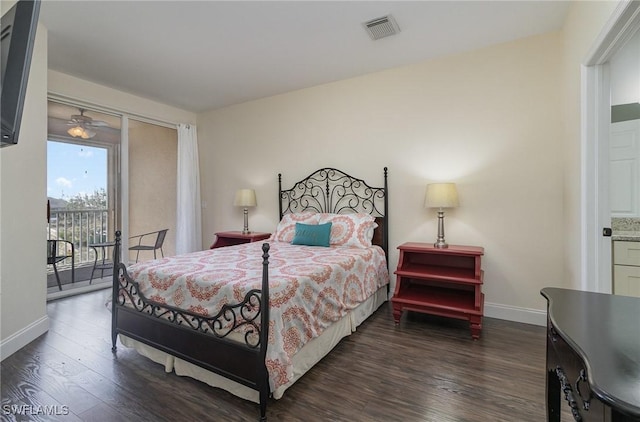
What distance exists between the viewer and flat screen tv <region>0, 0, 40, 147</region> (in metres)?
0.96

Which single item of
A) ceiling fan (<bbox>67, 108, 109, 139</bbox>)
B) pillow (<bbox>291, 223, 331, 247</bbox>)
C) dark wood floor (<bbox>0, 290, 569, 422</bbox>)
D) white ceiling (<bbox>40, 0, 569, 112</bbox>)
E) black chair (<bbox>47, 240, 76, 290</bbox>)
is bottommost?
dark wood floor (<bbox>0, 290, 569, 422</bbox>)

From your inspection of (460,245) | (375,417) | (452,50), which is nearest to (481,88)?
(452,50)

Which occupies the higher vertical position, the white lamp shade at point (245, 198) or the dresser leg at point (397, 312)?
the white lamp shade at point (245, 198)

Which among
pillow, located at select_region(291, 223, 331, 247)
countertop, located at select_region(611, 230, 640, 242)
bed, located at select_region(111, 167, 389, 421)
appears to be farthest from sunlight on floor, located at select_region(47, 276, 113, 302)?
countertop, located at select_region(611, 230, 640, 242)

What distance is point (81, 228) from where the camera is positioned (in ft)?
12.9

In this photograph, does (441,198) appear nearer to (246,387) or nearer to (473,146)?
(473,146)

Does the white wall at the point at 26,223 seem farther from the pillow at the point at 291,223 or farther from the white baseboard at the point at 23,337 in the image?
the pillow at the point at 291,223

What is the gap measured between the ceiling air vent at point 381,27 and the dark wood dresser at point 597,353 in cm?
234

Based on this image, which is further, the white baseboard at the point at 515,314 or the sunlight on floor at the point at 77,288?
the sunlight on floor at the point at 77,288

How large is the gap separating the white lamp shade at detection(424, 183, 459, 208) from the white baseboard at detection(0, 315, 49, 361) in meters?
3.51

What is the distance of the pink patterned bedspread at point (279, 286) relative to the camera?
1.62 m

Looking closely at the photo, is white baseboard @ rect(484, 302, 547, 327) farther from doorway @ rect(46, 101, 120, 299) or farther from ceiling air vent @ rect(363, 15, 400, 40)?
doorway @ rect(46, 101, 120, 299)

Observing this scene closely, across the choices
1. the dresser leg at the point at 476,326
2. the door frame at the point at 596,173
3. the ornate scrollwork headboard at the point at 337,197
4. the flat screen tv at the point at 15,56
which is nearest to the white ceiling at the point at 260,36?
the door frame at the point at 596,173

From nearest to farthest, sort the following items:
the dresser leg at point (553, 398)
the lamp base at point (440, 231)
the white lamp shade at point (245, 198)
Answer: the dresser leg at point (553, 398), the lamp base at point (440, 231), the white lamp shade at point (245, 198)
